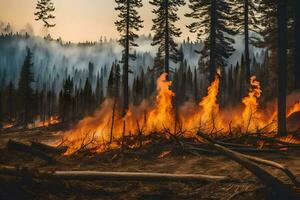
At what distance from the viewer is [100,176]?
934 centimetres

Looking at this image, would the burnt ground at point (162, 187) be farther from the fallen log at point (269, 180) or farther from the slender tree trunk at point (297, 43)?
the slender tree trunk at point (297, 43)

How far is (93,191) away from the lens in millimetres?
9289

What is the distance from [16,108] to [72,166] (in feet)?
241

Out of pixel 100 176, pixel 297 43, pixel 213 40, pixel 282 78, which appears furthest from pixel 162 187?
pixel 213 40

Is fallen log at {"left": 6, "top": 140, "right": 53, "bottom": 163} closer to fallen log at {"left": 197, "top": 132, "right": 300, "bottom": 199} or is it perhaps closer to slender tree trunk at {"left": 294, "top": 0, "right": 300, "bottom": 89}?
fallen log at {"left": 197, "top": 132, "right": 300, "bottom": 199}

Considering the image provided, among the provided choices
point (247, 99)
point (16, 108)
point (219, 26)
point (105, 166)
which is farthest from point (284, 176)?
point (16, 108)

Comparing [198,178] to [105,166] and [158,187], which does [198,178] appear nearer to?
[158,187]

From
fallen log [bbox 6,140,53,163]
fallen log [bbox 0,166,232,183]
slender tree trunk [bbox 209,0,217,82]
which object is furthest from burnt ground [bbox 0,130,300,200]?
slender tree trunk [bbox 209,0,217,82]

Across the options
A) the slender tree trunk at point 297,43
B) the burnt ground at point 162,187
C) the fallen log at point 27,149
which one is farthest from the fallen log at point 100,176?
the slender tree trunk at point 297,43

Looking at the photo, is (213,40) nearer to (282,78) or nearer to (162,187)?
(282,78)

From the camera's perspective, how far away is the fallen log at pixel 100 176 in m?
9.01

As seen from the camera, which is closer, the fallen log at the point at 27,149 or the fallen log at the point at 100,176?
the fallen log at the point at 100,176

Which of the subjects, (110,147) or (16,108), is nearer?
(110,147)

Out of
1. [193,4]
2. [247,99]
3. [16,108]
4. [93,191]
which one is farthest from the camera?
[16,108]
